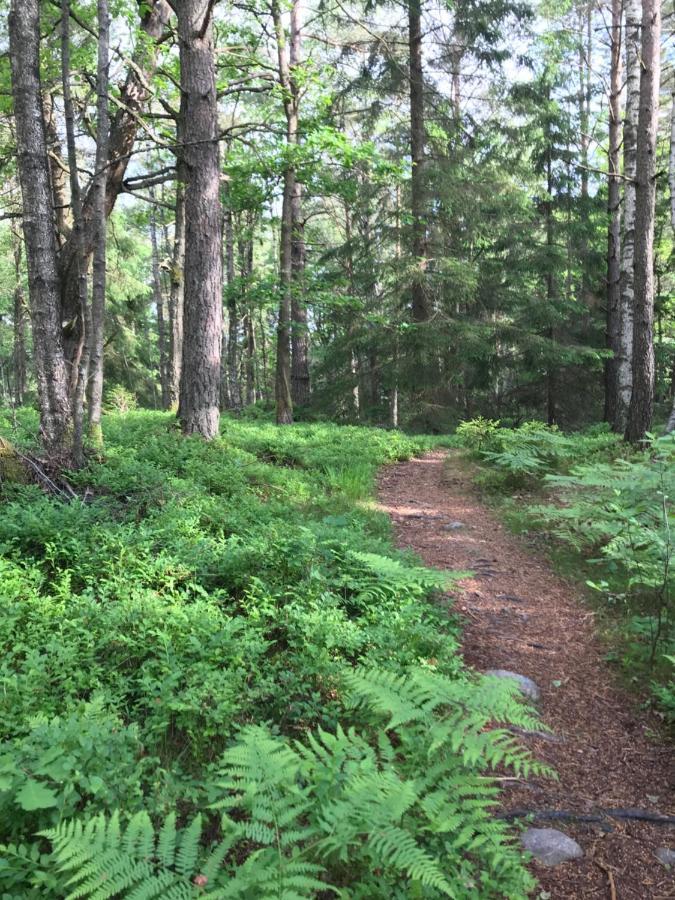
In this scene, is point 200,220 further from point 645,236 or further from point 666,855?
point 666,855

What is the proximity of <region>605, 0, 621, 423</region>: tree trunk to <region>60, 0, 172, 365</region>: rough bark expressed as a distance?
12368 millimetres

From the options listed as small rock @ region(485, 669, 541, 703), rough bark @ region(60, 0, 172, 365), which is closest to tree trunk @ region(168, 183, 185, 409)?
rough bark @ region(60, 0, 172, 365)

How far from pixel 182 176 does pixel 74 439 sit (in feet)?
17.4

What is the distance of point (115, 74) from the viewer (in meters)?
9.23

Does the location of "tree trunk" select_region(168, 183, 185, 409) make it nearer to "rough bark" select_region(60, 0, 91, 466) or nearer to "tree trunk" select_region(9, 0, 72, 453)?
"rough bark" select_region(60, 0, 91, 466)

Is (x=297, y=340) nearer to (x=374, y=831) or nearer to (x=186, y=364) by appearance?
(x=186, y=364)

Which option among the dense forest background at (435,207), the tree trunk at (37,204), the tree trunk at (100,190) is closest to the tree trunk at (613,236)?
the dense forest background at (435,207)

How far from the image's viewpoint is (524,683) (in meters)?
3.84

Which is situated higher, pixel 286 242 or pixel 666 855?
pixel 286 242

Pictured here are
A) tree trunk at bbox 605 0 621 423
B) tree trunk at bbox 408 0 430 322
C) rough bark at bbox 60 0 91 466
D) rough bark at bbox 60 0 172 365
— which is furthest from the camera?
tree trunk at bbox 408 0 430 322

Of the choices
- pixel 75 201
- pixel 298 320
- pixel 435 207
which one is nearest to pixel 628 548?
pixel 75 201

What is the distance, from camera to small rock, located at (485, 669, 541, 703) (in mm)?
3738

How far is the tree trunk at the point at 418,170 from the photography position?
607 inches

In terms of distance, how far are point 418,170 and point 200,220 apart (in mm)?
9494
